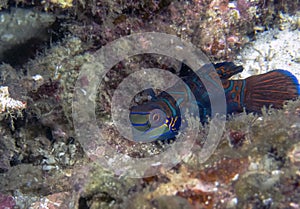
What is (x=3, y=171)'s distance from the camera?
15.3ft

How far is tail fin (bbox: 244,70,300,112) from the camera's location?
438 centimetres

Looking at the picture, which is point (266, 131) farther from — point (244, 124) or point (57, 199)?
point (57, 199)

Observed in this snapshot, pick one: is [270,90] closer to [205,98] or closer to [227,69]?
[227,69]

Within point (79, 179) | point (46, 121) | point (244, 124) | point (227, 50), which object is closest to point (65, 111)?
point (46, 121)

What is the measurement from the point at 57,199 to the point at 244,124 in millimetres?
2968

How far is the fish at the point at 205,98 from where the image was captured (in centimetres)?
414

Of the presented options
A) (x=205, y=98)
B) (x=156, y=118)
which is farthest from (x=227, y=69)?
(x=156, y=118)

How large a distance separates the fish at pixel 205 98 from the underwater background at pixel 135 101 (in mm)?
286

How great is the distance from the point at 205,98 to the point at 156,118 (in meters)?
Answer: 0.96

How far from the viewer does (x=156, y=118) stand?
4105 mm

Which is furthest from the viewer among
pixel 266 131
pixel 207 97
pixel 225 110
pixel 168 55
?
pixel 168 55

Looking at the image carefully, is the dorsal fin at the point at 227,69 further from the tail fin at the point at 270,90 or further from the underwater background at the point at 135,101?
the underwater background at the point at 135,101

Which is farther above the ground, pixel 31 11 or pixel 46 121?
pixel 31 11

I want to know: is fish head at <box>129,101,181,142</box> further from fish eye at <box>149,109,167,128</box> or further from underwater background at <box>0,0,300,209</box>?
underwater background at <box>0,0,300,209</box>
